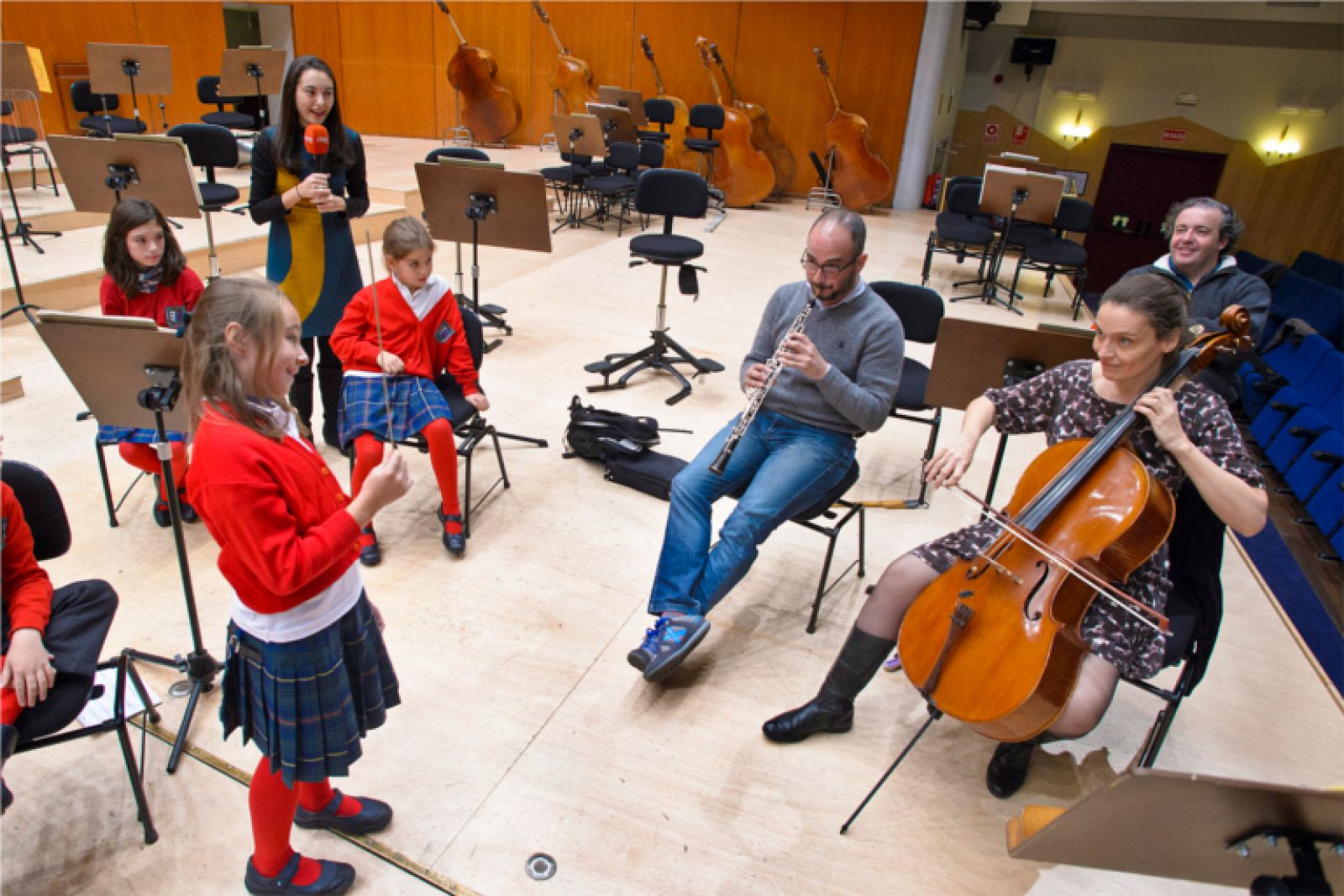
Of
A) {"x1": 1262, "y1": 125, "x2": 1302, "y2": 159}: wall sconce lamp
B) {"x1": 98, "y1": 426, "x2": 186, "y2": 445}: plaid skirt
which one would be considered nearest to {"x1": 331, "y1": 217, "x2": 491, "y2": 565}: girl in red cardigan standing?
{"x1": 98, "y1": 426, "x2": 186, "y2": 445}: plaid skirt

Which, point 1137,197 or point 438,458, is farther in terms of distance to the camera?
point 1137,197

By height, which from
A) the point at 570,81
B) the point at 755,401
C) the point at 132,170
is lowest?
the point at 755,401

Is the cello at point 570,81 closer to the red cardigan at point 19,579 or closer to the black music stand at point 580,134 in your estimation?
the black music stand at point 580,134

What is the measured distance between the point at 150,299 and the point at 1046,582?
2988 millimetres

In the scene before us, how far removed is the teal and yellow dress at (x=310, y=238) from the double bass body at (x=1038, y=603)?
2.72m

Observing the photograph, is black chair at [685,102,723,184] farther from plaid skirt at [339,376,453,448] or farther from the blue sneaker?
the blue sneaker

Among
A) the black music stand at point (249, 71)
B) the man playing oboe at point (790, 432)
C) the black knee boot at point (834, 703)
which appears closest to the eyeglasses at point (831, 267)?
the man playing oboe at point (790, 432)

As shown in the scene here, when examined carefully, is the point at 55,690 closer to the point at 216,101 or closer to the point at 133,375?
the point at 133,375

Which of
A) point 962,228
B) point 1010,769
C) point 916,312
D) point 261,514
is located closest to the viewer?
point 261,514

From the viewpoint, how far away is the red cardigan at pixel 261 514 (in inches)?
54.6

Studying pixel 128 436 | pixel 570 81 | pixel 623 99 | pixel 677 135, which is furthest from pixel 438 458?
pixel 570 81

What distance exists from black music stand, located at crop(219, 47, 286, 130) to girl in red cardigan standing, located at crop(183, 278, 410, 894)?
24.0 feet

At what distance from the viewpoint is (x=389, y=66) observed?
12016 millimetres

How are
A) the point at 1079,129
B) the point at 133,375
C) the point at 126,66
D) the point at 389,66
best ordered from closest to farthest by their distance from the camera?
the point at 133,375
the point at 126,66
the point at 1079,129
the point at 389,66
